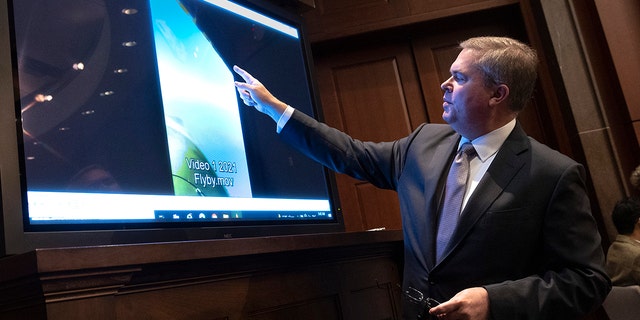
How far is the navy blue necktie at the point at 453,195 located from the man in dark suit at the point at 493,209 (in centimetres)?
1

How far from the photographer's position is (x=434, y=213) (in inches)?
79.9

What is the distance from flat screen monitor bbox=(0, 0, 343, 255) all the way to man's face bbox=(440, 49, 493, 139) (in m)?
0.67

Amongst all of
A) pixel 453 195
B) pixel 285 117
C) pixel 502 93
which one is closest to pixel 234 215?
pixel 285 117

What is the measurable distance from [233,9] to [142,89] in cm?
71

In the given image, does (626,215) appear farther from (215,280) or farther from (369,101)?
(215,280)

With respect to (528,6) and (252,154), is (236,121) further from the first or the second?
(528,6)

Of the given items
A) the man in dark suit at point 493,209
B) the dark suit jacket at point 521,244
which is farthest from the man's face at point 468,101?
the dark suit jacket at point 521,244

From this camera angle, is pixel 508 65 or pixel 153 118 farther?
pixel 508 65

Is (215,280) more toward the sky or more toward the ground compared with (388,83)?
more toward the ground

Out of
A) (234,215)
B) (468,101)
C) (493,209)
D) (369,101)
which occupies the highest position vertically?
(369,101)

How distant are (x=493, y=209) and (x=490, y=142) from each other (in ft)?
0.86

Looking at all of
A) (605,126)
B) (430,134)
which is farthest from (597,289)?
(605,126)

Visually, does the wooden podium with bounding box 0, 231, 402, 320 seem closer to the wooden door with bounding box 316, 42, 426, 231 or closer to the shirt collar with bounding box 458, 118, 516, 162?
the shirt collar with bounding box 458, 118, 516, 162

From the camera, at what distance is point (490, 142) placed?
2.09m
